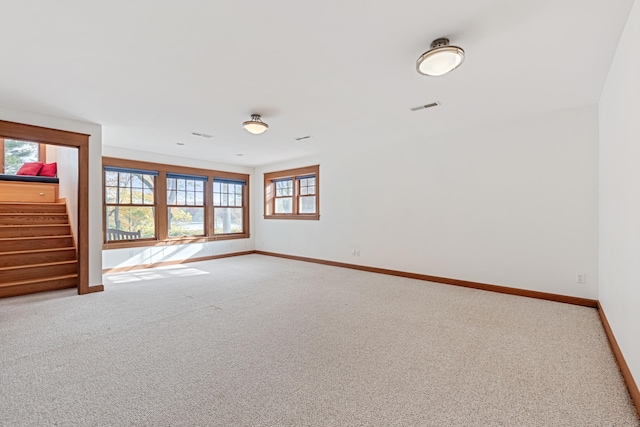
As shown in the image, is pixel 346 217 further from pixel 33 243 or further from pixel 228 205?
pixel 33 243

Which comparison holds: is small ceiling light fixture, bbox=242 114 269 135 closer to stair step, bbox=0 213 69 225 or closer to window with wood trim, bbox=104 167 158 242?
window with wood trim, bbox=104 167 158 242

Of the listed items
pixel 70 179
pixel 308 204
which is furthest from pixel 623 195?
pixel 70 179

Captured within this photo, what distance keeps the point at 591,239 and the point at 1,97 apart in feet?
23.4

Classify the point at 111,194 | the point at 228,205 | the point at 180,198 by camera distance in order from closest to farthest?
the point at 111,194, the point at 180,198, the point at 228,205

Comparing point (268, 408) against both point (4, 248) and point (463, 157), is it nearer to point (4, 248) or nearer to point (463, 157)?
point (463, 157)

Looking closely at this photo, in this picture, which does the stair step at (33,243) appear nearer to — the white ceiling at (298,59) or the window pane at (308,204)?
the white ceiling at (298,59)

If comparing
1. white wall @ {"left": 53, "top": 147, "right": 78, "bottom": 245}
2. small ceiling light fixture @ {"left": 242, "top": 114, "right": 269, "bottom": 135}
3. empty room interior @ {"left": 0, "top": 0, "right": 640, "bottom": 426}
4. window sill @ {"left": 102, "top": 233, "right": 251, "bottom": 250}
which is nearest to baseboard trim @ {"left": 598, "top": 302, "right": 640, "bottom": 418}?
empty room interior @ {"left": 0, "top": 0, "right": 640, "bottom": 426}

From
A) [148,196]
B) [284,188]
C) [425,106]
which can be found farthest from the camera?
[284,188]

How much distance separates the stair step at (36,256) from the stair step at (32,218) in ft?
2.53

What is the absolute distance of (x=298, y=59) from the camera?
8.15 ft

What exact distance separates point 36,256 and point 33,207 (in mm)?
1277

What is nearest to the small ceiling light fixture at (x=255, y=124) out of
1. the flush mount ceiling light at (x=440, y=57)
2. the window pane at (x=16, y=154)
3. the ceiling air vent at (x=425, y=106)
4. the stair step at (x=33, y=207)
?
the ceiling air vent at (x=425, y=106)

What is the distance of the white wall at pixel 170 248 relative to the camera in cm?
570

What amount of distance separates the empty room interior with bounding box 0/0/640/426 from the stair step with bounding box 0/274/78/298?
0.03 meters
